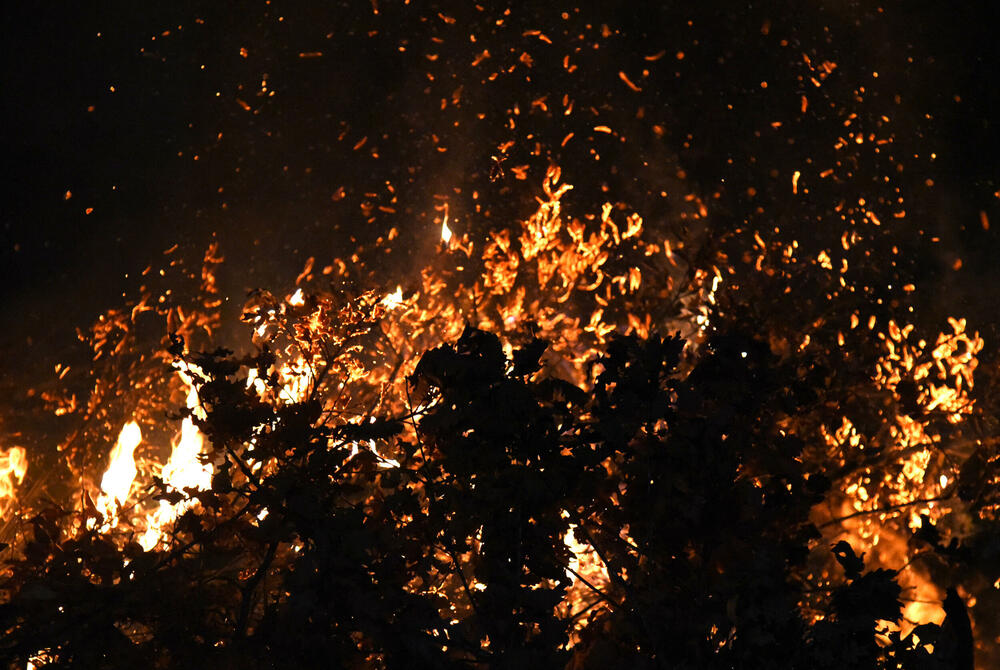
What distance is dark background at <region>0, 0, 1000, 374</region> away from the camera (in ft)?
24.2

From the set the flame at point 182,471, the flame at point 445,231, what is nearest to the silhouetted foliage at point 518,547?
the flame at point 182,471

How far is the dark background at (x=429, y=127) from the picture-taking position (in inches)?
290

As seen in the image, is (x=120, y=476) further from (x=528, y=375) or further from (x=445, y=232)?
(x=445, y=232)

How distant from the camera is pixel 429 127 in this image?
9.06 metres

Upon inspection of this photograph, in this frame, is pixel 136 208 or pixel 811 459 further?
pixel 136 208

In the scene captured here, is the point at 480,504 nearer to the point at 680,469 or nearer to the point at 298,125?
the point at 680,469

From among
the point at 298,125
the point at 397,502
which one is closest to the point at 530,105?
the point at 298,125

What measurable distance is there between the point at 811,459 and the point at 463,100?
6519 millimetres

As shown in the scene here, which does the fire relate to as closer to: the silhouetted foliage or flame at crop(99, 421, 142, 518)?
flame at crop(99, 421, 142, 518)

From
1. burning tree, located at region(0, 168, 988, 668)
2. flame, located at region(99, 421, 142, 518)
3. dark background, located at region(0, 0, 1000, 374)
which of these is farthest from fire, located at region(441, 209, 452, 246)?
burning tree, located at region(0, 168, 988, 668)

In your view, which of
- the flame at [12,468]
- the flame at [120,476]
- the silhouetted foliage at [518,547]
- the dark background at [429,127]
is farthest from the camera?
the dark background at [429,127]

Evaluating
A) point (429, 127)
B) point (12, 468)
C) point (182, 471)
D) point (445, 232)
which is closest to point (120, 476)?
point (182, 471)

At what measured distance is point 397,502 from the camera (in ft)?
7.66

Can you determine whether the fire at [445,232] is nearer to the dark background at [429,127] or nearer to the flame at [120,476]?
the dark background at [429,127]
